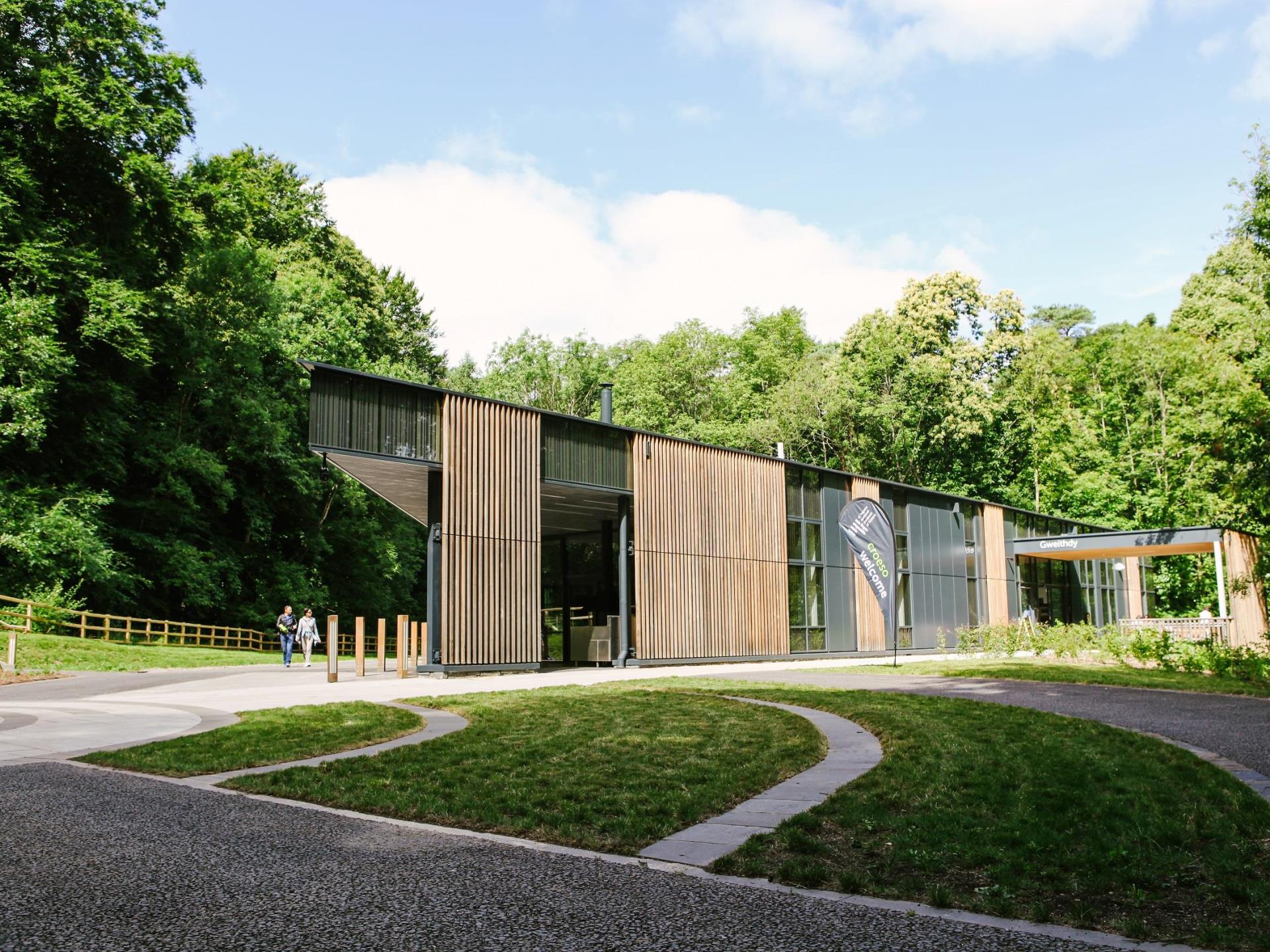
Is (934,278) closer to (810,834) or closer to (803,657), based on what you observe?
(803,657)

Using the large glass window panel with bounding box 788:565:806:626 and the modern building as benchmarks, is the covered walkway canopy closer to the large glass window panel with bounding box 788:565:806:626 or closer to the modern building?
the modern building

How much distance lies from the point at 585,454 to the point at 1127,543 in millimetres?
22773

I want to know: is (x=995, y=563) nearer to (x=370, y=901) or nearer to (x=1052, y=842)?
(x=1052, y=842)

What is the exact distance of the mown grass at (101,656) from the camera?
65.4ft

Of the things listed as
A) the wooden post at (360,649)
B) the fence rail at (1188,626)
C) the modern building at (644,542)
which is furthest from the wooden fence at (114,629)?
the fence rail at (1188,626)

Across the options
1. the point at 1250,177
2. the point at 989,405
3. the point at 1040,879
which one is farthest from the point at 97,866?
the point at 989,405

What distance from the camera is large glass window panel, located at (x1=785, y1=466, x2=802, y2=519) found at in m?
26.8

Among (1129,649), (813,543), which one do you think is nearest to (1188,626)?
(1129,649)

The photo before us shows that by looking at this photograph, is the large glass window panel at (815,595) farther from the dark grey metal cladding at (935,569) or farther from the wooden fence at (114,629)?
the wooden fence at (114,629)

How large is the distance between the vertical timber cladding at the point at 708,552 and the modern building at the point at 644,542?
1.9 inches

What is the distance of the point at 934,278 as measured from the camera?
48.0 m

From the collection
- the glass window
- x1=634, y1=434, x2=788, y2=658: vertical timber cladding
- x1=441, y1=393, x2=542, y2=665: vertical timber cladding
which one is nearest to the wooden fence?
x1=441, y1=393, x2=542, y2=665: vertical timber cladding

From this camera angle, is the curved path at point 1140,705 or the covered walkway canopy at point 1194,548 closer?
the curved path at point 1140,705

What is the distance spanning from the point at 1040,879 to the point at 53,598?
2514 cm
